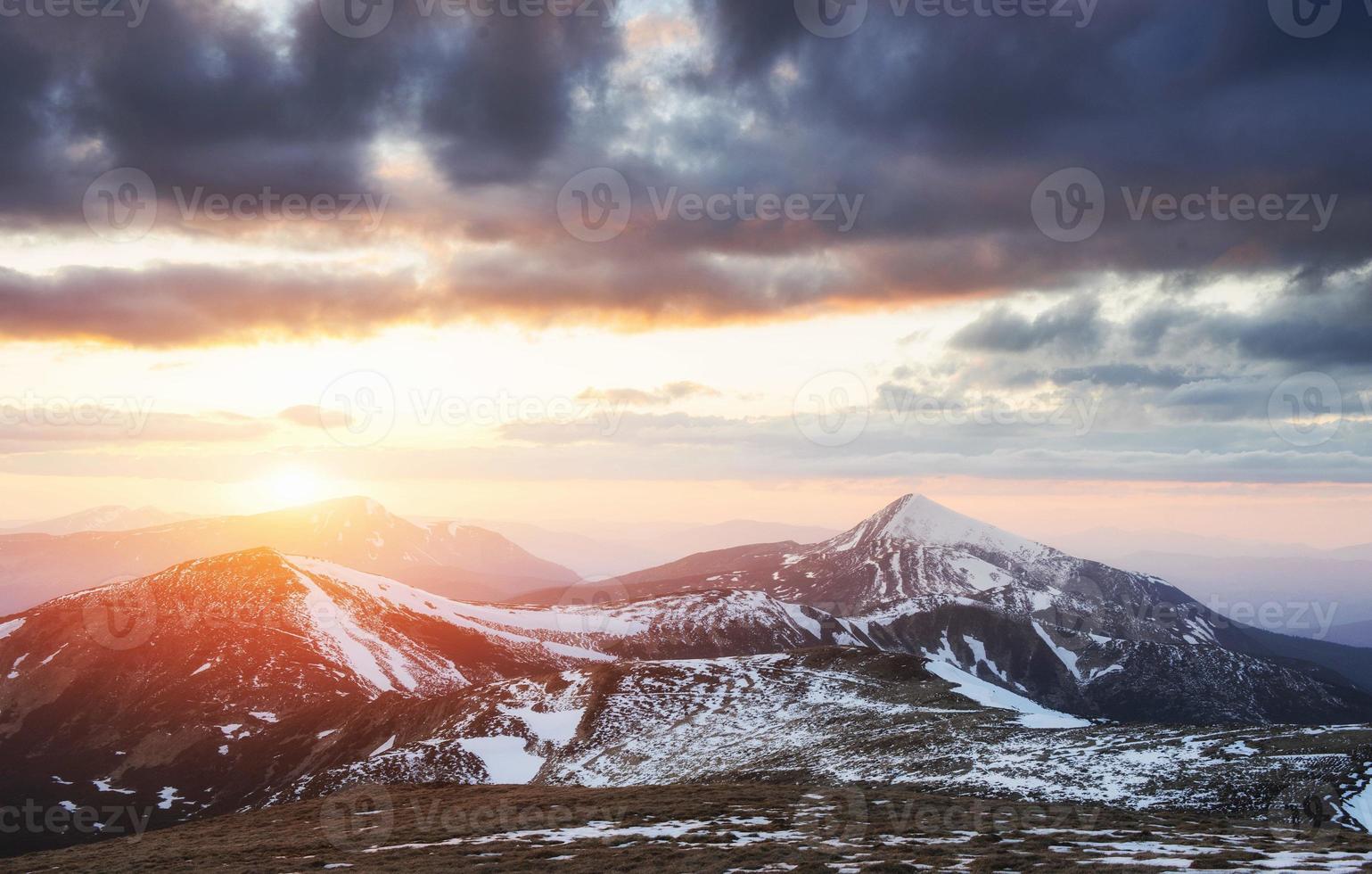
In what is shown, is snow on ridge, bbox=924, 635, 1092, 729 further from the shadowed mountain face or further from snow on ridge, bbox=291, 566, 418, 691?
snow on ridge, bbox=291, 566, 418, 691

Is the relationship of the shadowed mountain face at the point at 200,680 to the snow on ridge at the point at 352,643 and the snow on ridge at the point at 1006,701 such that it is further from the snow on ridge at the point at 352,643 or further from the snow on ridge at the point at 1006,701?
the snow on ridge at the point at 1006,701

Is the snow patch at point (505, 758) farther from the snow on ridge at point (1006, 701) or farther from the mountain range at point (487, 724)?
the snow on ridge at point (1006, 701)

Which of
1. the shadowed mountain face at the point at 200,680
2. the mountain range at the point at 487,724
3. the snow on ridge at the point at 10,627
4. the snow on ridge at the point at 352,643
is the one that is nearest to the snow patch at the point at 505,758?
the mountain range at the point at 487,724

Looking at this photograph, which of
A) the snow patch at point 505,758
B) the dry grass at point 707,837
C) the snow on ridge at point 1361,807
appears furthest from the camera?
the snow patch at point 505,758

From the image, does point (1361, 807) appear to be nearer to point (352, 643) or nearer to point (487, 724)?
point (487, 724)

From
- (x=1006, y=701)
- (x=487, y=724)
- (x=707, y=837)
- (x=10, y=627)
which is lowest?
(x=487, y=724)

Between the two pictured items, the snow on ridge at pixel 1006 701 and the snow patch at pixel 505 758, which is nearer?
the snow on ridge at pixel 1006 701

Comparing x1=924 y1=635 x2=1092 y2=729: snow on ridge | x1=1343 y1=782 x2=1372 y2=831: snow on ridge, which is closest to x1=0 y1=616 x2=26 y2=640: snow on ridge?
x1=924 y1=635 x2=1092 y2=729: snow on ridge

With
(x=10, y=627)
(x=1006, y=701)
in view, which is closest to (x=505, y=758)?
(x=1006, y=701)

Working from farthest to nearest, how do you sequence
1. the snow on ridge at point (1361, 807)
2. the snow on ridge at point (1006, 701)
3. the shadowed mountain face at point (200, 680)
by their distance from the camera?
the shadowed mountain face at point (200, 680), the snow on ridge at point (1006, 701), the snow on ridge at point (1361, 807)

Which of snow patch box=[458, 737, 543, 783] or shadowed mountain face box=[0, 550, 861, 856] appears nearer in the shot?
snow patch box=[458, 737, 543, 783]

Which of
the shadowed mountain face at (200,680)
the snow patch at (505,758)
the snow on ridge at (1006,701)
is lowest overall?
the shadowed mountain face at (200,680)

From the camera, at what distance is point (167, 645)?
17000 centimetres

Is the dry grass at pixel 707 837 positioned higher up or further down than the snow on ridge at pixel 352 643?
higher up
